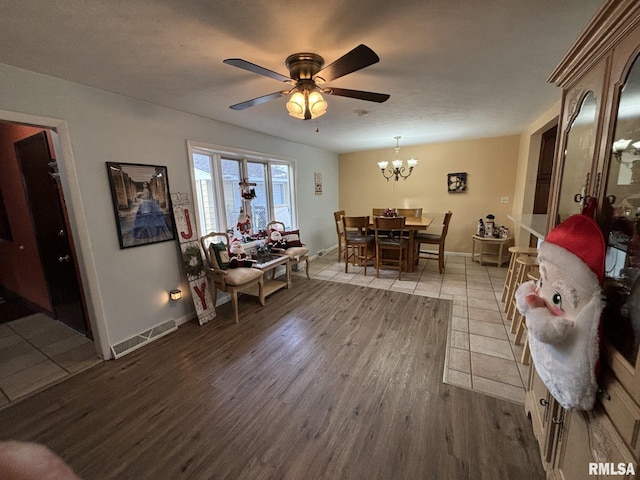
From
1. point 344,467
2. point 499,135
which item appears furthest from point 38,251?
point 499,135

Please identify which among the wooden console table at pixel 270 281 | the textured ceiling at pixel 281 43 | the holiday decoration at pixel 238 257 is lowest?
the wooden console table at pixel 270 281

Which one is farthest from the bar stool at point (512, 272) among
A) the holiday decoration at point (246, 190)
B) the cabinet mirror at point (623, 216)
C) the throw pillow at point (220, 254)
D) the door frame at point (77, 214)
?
the door frame at point (77, 214)

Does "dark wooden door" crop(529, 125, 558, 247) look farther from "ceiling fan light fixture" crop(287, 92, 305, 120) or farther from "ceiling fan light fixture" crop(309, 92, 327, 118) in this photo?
"ceiling fan light fixture" crop(287, 92, 305, 120)

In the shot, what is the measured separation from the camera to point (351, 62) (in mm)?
1357

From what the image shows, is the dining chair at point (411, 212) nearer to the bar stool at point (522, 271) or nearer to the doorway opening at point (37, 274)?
the bar stool at point (522, 271)

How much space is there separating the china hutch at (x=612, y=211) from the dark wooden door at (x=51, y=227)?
375 centimetres

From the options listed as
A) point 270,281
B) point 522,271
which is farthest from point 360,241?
point 522,271

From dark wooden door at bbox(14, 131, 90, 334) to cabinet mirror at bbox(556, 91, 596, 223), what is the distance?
12.4 feet

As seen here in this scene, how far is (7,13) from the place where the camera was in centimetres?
122

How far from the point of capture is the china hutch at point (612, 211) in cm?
78

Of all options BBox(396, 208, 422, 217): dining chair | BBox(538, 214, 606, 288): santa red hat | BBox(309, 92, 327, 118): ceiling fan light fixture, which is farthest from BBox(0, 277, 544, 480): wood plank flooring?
BBox(396, 208, 422, 217): dining chair

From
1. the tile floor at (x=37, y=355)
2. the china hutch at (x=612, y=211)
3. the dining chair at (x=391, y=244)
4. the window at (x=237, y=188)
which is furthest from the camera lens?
the dining chair at (x=391, y=244)

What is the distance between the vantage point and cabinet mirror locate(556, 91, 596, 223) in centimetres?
106

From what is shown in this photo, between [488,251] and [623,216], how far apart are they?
449 centimetres
